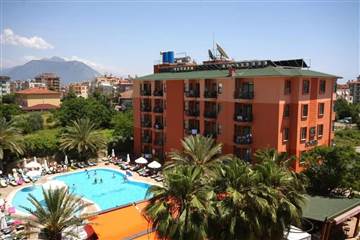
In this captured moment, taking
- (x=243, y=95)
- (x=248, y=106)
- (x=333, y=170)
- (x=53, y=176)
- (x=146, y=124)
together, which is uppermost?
(x=243, y=95)

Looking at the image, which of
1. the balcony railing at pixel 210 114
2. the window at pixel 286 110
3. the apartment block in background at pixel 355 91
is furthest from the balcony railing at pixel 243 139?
the apartment block in background at pixel 355 91

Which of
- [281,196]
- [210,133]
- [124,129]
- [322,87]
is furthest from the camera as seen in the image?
[124,129]

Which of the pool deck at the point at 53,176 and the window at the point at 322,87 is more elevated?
the window at the point at 322,87

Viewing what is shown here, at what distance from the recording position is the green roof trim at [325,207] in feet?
71.3

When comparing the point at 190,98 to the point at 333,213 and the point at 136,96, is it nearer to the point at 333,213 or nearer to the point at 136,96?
the point at 136,96

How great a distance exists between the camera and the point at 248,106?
3572 cm

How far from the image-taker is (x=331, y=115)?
125 feet

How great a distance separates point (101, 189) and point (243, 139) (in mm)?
18781

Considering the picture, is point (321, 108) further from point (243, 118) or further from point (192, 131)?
point (192, 131)

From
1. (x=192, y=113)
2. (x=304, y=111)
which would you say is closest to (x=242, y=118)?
(x=304, y=111)

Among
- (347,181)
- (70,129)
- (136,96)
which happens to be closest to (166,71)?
(136,96)

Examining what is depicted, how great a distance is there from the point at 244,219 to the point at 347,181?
1520cm

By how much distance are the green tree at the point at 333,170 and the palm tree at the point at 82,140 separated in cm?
3201

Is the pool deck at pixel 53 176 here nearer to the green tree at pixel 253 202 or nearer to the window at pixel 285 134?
the window at pixel 285 134
